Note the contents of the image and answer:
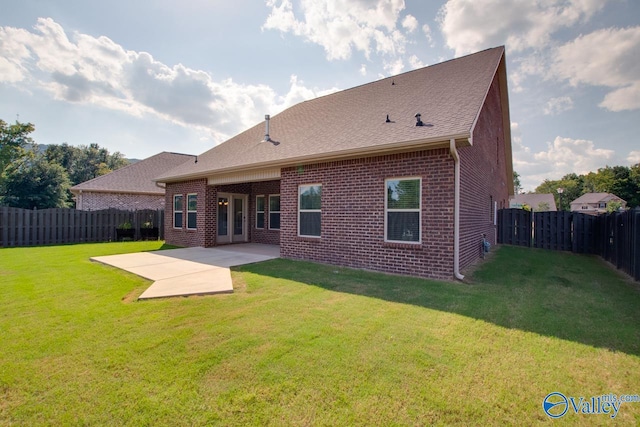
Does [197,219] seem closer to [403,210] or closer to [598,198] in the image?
[403,210]

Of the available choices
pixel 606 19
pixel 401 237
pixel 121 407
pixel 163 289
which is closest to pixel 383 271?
pixel 401 237

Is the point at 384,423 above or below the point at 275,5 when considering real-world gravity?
below

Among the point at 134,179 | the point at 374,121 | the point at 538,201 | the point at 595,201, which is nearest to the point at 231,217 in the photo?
the point at 374,121

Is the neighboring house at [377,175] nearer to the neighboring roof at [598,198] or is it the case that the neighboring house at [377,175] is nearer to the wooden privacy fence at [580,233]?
the wooden privacy fence at [580,233]

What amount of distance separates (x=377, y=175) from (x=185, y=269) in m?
5.59

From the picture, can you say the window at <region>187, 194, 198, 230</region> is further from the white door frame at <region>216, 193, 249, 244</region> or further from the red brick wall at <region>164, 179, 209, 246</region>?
the white door frame at <region>216, 193, 249, 244</region>

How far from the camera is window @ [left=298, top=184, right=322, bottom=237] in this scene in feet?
28.4

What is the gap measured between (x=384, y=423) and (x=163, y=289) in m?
4.98

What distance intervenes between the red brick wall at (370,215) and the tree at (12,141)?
115 ft

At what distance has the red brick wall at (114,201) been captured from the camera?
61.3 ft

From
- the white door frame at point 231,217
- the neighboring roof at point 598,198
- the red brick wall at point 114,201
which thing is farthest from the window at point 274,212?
the neighboring roof at point 598,198

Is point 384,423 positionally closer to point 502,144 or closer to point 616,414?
point 616,414

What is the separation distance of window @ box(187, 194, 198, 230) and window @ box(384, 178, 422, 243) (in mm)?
9149

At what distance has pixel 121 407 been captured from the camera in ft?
7.48
